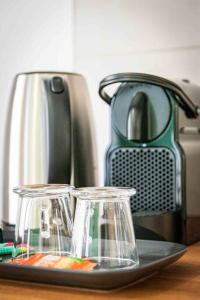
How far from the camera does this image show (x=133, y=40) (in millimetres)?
1164

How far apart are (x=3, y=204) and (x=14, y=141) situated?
121mm

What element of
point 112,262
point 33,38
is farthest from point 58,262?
point 33,38

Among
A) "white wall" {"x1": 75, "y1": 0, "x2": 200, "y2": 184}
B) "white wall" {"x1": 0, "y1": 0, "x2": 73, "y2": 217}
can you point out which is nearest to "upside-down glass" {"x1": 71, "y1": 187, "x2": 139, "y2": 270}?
"white wall" {"x1": 75, "y1": 0, "x2": 200, "y2": 184}

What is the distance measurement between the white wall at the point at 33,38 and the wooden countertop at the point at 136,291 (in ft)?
2.18

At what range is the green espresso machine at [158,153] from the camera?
0.87 m

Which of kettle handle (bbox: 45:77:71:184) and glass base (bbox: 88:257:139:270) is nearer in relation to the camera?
glass base (bbox: 88:257:139:270)

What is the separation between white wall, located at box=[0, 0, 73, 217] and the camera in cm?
126

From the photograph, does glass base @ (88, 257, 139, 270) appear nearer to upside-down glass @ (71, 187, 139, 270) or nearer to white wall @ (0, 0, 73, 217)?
upside-down glass @ (71, 187, 139, 270)

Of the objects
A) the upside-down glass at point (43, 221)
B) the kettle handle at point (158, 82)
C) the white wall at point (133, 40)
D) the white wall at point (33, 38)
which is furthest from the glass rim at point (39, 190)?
the white wall at point (33, 38)

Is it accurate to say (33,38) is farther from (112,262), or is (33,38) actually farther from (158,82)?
(112,262)

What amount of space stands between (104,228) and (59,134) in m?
0.31

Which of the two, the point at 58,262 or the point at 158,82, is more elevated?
the point at 158,82

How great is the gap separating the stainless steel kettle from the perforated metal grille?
0.08 m

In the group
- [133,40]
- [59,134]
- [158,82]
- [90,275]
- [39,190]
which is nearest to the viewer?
[90,275]
